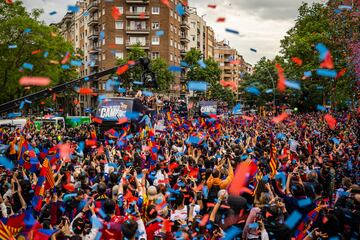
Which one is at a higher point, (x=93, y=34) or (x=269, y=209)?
(x=93, y=34)

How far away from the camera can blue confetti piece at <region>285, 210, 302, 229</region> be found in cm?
530

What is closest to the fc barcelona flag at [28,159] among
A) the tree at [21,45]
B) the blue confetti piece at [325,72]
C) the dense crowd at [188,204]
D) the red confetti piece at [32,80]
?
the dense crowd at [188,204]

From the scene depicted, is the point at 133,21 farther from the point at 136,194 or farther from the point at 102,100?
the point at 136,194

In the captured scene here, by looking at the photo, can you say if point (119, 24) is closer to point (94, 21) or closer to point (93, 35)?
point (94, 21)

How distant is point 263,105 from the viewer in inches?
2061

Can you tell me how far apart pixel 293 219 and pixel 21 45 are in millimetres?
31805

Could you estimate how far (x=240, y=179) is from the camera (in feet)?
25.1

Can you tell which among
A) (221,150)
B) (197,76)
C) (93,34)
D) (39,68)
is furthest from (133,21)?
(221,150)

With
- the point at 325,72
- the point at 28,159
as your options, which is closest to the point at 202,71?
the point at 325,72

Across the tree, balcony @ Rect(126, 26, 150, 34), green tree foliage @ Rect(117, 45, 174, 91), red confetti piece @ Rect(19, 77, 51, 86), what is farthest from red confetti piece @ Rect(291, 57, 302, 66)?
balcony @ Rect(126, 26, 150, 34)

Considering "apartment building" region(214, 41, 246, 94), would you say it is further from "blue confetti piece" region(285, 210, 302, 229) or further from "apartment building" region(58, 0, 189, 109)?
"blue confetti piece" region(285, 210, 302, 229)

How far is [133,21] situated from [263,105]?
72.5 feet

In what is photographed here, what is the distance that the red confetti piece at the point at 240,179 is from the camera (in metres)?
6.92

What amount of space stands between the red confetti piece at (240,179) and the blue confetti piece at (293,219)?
43.5 inches
